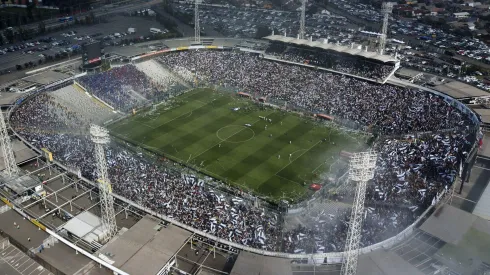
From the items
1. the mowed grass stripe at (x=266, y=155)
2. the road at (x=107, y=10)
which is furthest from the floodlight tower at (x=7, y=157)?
the road at (x=107, y=10)

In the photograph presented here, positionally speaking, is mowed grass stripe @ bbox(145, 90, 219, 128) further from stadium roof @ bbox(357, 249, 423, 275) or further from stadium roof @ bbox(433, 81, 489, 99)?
stadium roof @ bbox(357, 249, 423, 275)

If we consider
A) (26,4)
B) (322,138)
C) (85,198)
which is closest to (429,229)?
(322,138)

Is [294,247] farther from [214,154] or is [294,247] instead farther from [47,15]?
[47,15]

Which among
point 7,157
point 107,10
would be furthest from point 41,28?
point 7,157

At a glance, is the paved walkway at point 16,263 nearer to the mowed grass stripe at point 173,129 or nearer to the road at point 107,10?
the mowed grass stripe at point 173,129

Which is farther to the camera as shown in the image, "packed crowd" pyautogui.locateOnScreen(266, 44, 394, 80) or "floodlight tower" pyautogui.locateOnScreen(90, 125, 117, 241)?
"packed crowd" pyautogui.locateOnScreen(266, 44, 394, 80)

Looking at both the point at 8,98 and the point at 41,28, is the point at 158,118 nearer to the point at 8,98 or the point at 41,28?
the point at 8,98

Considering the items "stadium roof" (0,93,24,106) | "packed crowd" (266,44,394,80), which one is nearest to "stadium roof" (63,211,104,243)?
"stadium roof" (0,93,24,106)
